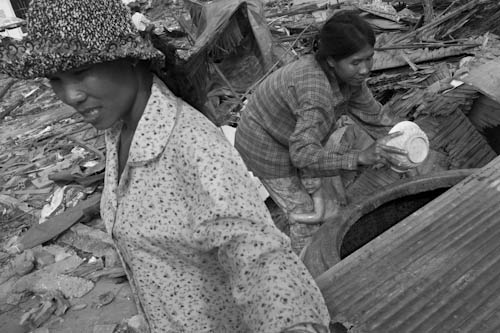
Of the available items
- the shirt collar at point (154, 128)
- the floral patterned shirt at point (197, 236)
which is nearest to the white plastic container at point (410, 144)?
the floral patterned shirt at point (197, 236)

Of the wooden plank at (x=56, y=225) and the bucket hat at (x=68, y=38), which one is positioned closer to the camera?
the bucket hat at (x=68, y=38)

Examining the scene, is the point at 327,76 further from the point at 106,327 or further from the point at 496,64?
the point at 106,327

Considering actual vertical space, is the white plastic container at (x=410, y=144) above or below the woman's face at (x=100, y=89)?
below

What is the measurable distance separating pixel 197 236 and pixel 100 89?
1.36 ft

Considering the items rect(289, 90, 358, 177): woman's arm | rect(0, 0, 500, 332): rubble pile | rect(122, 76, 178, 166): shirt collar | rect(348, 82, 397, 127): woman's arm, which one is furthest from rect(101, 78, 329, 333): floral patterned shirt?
rect(348, 82, 397, 127): woman's arm

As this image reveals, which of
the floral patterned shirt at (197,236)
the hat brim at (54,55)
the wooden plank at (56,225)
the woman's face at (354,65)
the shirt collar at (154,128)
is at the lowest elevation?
the wooden plank at (56,225)

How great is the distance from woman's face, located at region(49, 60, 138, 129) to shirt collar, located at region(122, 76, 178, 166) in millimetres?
65

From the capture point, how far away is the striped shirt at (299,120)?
268 cm

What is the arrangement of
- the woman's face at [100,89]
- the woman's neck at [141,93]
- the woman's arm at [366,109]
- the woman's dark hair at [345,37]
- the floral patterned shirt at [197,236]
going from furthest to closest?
the woman's arm at [366,109] → the woman's dark hair at [345,37] → the woman's neck at [141,93] → the woman's face at [100,89] → the floral patterned shirt at [197,236]

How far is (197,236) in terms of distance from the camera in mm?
1103

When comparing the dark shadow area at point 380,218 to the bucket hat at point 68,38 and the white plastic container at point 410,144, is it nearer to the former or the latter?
the white plastic container at point 410,144

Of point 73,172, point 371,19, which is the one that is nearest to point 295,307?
point 73,172

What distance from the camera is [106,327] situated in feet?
12.5

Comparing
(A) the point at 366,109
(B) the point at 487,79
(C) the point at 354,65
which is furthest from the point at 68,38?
(B) the point at 487,79
